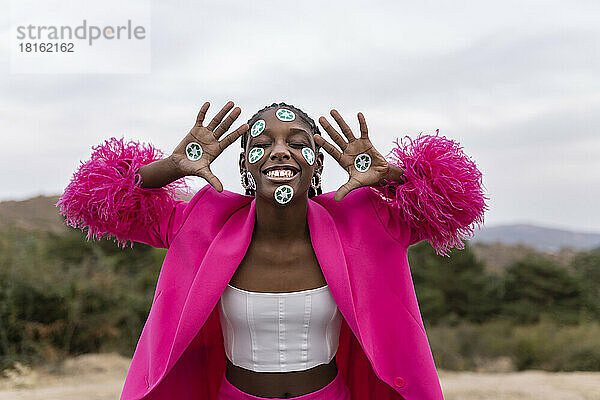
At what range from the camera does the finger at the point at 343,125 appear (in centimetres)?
207

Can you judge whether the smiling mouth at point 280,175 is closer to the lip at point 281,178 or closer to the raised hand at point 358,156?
the lip at point 281,178

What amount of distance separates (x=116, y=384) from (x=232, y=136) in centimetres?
622

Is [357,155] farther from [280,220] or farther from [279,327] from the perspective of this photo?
[279,327]

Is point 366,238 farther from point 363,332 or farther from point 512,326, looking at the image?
point 512,326

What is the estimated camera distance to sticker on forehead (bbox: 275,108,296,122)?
2074mm

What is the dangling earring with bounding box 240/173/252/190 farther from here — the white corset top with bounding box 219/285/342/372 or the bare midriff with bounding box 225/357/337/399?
the bare midriff with bounding box 225/357/337/399

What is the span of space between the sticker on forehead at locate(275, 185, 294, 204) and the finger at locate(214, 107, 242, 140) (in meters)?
0.25

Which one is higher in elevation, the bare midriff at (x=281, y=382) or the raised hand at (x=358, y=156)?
the raised hand at (x=358, y=156)

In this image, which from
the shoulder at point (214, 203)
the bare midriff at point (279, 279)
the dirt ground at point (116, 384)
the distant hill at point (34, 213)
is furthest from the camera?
the distant hill at point (34, 213)

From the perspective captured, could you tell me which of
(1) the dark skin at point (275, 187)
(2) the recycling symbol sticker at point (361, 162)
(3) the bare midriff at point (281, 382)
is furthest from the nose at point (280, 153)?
(3) the bare midriff at point (281, 382)

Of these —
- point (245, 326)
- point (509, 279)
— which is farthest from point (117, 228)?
point (509, 279)

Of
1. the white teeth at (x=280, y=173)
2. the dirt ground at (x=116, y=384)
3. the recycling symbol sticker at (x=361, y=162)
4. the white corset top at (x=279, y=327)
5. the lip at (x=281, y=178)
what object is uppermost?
the recycling symbol sticker at (x=361, y=162)

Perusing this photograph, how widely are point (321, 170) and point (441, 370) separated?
733 centimetres

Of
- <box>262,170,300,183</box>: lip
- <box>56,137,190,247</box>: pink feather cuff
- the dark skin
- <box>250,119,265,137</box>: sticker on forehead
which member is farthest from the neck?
<box>56,137,190,247</box>: pink feather cuff
